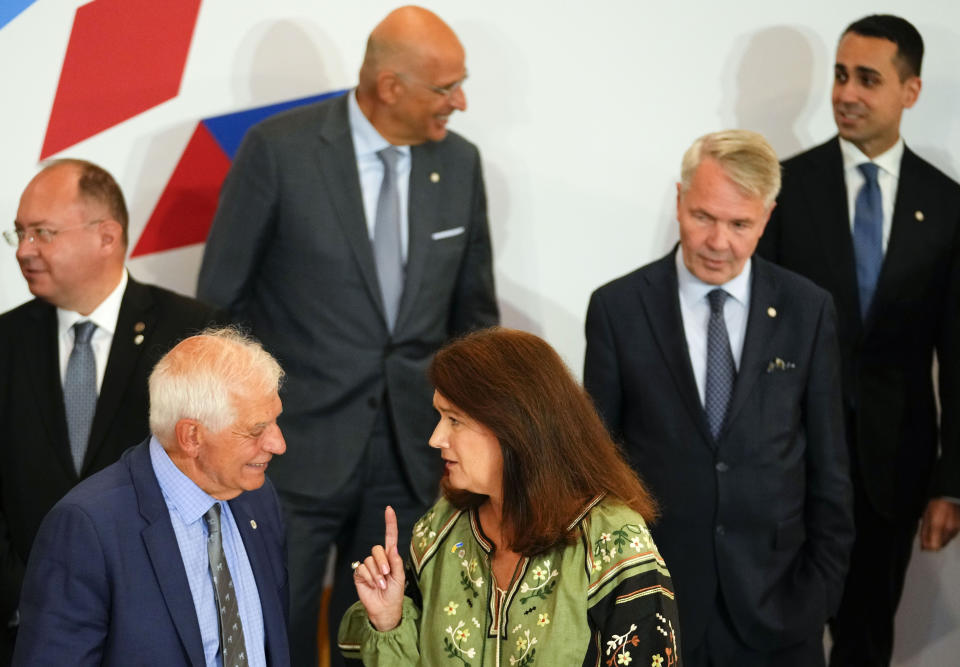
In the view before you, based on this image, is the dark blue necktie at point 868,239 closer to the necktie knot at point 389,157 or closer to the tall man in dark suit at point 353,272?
the tall man in dark suit at point 353,272

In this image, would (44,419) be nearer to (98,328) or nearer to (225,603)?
(98,328)

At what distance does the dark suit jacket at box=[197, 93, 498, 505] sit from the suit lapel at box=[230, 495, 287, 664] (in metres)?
1.04

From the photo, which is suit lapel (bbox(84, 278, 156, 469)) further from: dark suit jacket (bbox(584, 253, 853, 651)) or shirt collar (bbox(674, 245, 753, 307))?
shirt collar (bbox(674, 245, 753, 307))

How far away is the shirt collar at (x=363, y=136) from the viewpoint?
4031mm

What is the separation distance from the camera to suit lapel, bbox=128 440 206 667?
2.66m

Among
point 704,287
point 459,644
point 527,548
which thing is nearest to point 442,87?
point 704,287

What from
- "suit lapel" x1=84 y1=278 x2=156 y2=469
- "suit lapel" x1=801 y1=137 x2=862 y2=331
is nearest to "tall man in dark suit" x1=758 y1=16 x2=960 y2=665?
"suit lapel" x1=801 y1=137 x2=862 y2=331

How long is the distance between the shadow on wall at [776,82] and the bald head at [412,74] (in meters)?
1.37

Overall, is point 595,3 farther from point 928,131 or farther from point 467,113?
point 928,131

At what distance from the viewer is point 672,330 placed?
11.6 feet

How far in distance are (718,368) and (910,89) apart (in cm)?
144

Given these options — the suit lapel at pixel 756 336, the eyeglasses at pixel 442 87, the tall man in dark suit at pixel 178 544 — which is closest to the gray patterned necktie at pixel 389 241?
the eyeglasses at pixel 442 87

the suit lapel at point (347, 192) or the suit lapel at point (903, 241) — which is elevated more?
the suit lapel at point (347, 192)

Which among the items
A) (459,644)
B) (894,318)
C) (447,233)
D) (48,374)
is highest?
(447,233)
